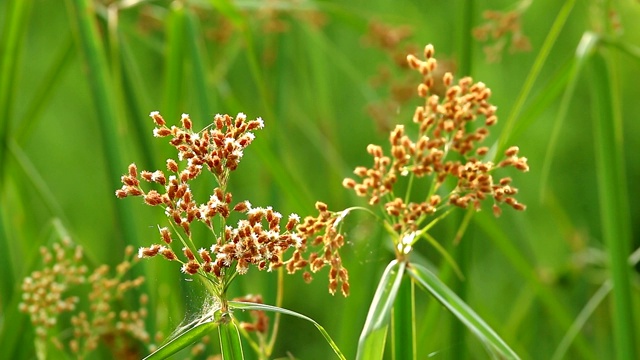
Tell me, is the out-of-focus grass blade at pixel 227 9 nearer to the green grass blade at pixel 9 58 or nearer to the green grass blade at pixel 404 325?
the green grass blade at pixel 9 58

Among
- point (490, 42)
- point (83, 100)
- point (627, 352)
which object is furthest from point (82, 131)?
point (627, 352)

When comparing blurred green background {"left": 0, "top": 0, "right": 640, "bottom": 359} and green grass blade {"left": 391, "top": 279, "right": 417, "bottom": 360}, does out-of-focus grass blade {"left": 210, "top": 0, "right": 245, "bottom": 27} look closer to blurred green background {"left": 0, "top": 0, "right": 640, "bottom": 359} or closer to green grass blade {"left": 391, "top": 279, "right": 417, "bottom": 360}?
blurred green background {"left": 0, "top": 0, "right": 640, "bottom": 359}

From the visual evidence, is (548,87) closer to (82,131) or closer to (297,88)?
(297,88)

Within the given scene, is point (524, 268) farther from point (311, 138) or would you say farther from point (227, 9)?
point (311, 138)

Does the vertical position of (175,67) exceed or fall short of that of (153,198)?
it exceeds it

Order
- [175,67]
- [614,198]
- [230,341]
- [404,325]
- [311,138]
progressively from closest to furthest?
[230,341]
[404,325]
[614,198]
[175,67]
[311,138]

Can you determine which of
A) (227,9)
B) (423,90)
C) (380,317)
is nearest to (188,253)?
(380,317)

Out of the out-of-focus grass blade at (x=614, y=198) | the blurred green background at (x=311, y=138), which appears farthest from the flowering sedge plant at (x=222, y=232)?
the out-of-focus grass blade at (x=614, y=198)
